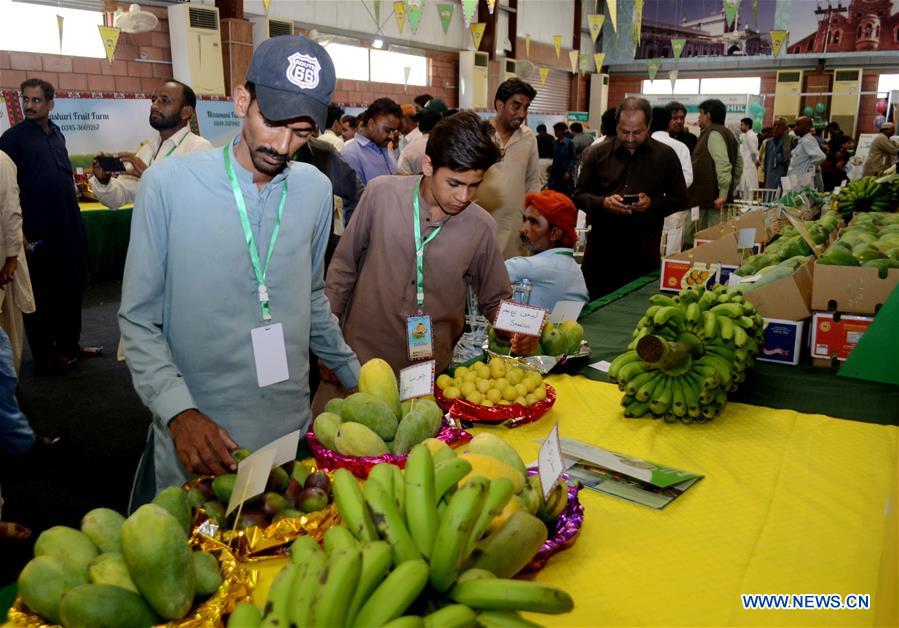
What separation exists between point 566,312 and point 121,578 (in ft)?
5.90

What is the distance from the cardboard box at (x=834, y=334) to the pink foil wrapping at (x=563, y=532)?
1.46 m

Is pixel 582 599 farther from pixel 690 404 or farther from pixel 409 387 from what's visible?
pixel 690 404

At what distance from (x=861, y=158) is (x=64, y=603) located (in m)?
13.4

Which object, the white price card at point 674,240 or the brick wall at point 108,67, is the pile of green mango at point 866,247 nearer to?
the white price card at point 674,240

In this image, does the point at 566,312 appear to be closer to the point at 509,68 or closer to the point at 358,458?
the point at 358,458

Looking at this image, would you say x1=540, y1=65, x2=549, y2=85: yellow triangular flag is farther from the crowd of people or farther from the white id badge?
the white id badge

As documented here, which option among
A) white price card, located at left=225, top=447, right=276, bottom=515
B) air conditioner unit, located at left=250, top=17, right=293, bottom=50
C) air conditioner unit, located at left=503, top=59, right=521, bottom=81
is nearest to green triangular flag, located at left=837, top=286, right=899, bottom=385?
white price card, located at left=225, top=447, right=276, bottom=515

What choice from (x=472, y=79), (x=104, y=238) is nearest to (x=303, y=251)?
(x=104, y=238)

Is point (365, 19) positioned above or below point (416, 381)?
above

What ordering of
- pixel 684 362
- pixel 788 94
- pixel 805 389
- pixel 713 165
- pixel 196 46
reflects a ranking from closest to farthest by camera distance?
pixel 684 362, pixel 805 389, pixel 713 165, pixel 196 46, pixel 788 94

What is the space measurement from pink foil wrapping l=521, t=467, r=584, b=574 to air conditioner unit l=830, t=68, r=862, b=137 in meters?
18.0

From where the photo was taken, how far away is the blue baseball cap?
1473mm

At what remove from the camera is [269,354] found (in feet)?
5.49

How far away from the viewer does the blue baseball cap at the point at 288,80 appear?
1473 millimetres
